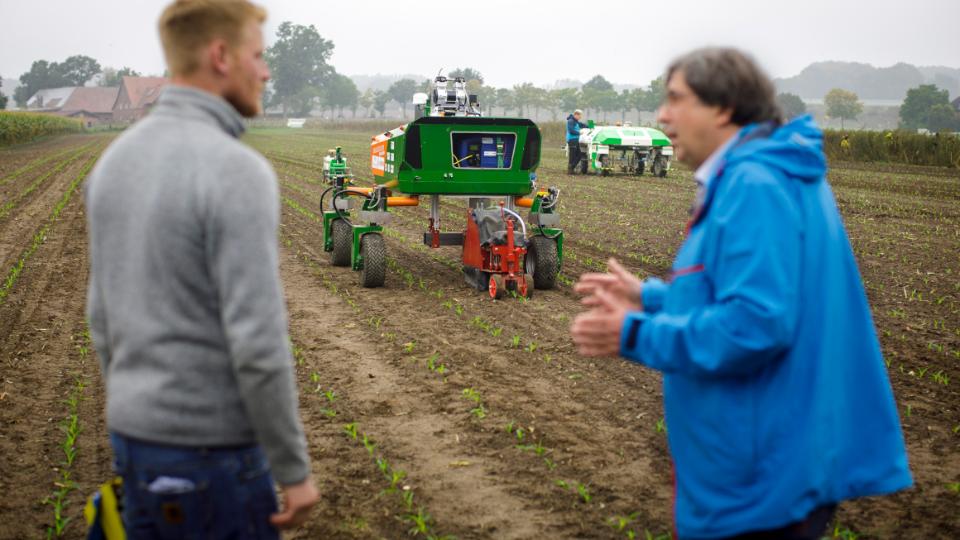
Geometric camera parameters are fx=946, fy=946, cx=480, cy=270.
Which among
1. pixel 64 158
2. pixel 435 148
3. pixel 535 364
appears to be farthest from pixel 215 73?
pixel 64 158

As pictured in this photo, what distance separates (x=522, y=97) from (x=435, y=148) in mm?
146089

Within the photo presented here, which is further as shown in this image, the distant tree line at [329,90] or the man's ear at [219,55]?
the distant tree line at [329,90]

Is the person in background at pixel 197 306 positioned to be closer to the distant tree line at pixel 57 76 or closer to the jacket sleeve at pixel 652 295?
the jacket sleeve at pixel 652 295

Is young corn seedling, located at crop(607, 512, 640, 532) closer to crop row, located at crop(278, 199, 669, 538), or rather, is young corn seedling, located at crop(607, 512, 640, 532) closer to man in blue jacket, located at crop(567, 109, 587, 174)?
crop row, located at crop(278, 199, 669, 538)

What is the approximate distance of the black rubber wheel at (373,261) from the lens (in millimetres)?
10203

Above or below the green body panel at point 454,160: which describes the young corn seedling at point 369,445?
below

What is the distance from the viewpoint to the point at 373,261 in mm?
10195

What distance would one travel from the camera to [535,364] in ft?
24.3

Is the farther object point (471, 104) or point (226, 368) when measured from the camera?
point (471, 104)

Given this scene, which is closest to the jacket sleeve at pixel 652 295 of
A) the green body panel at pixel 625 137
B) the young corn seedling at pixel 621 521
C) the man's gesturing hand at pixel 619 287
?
the man's gesturing hand at pixel 619 287

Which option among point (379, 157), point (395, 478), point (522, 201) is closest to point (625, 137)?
point (379, 157)

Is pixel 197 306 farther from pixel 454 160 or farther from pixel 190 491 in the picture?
pixel 454 160

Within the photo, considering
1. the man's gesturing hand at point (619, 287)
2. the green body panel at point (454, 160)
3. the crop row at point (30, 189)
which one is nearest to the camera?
the man's gesturing hand at point (619, 287)

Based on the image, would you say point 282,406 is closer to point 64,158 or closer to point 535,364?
point 535,364
